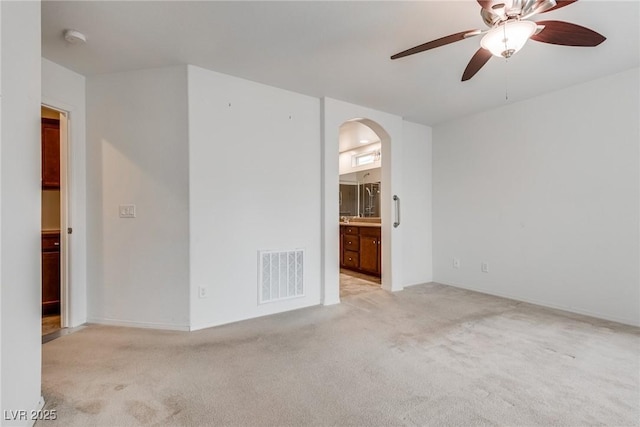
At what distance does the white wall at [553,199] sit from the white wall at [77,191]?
14.5 ft

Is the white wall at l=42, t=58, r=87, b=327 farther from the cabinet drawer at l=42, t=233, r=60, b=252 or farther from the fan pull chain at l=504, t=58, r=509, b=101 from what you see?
the fan pull chain at l=504, t=58, r=509, b=101

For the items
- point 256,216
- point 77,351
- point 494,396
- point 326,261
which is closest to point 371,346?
point 494,396

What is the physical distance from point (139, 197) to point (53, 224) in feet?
4.97

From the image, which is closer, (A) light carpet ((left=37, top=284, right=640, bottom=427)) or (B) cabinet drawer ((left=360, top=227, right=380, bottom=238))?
(A) light carpet ((left=37, top=284, right=640, bottom=427))

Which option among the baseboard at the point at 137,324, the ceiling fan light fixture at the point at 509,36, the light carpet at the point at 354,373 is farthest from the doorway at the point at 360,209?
the ceiling fan light fixture at the point at 509,36

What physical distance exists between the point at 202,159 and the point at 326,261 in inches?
67.3

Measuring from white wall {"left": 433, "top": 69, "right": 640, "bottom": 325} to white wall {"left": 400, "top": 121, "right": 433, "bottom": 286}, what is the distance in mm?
255

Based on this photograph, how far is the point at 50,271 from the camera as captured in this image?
3098 millimetres

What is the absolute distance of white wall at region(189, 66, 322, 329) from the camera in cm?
276

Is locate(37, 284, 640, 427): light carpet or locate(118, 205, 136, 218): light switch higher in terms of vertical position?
locate(118, 205, 136, 218): light switch

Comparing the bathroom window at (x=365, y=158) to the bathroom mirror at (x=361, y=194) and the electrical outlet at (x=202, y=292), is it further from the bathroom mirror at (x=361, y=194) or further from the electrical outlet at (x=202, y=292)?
the electrical outlet at (x=202, y=292)

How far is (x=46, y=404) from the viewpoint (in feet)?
5.30

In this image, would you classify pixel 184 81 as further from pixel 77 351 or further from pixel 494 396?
pixel 494 396

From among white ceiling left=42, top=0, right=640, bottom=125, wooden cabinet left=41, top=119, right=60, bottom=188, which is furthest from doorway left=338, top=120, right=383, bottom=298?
wooden cabinet left=41, top=119, right=60, bottom=188
